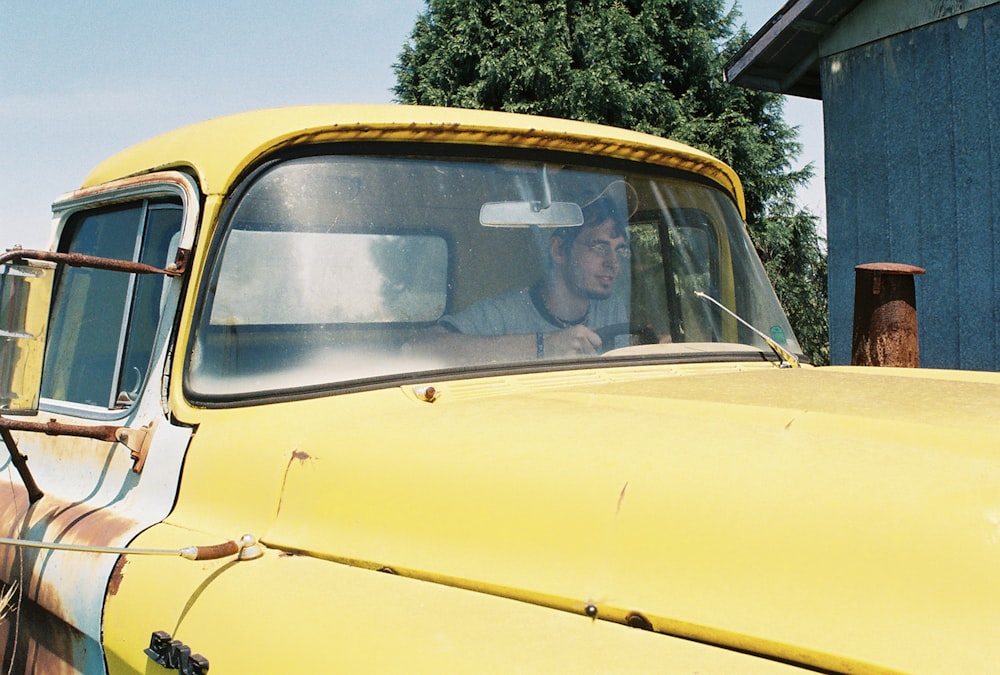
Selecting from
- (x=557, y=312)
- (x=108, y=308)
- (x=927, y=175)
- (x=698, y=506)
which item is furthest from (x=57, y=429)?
(x=927, y=175)

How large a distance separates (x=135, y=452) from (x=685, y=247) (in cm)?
157

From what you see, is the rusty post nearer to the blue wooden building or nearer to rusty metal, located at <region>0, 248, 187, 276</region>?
rusty metal, located at <region>0, 248, 187, 276</region>

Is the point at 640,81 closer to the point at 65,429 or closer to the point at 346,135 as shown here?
the point at 346,135

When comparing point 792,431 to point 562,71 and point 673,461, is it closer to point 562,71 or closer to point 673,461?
point 673,461

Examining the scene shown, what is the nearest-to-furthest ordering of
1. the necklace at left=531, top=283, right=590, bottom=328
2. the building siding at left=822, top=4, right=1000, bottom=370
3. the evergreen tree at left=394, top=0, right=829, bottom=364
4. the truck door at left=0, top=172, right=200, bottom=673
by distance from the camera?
the truck door at left=0, top=172, right=200, bottom=673, the necklace at left=531, top=283, right=590, bottom=328, the building siding at left=822, top=4, right=1000, bottom=370, the evergreen tree at left=394, top=0, right=829, bottom=364

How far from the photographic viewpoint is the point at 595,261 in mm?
2406

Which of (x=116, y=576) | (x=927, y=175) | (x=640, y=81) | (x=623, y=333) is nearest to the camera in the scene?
(x=116, y=576)

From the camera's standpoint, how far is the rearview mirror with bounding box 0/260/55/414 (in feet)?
6.61

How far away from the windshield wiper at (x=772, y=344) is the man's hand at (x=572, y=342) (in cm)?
48

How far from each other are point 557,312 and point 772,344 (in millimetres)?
690

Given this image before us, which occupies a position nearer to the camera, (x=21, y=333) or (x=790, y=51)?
(x=21, y=333)

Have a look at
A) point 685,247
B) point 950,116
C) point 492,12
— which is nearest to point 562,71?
point 492,12

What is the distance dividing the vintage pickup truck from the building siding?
605 centimetres

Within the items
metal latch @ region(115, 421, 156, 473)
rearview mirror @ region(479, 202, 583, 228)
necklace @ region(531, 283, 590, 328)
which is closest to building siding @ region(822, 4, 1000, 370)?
rearview mirror @ region(479, 202, 583, 228)
